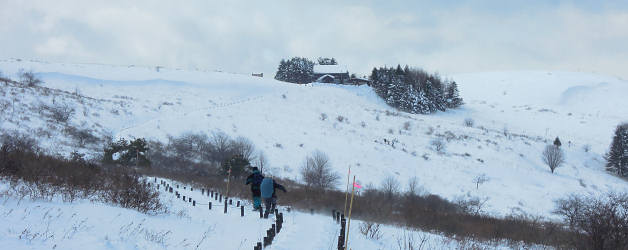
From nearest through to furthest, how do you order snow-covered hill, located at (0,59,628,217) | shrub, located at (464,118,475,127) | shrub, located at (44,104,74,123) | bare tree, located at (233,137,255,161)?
shrub, located at (44,104,74,123) → bare tree, located at (233,137,255,161) → snow-covered hill, located at (0,59,628,217) → shrub, located at (464,118,475,127)

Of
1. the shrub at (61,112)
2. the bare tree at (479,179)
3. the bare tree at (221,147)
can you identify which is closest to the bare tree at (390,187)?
the bare tree at (479,179)

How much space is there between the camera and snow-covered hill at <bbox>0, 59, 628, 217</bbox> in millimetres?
34344

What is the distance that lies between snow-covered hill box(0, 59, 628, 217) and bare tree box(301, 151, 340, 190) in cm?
136

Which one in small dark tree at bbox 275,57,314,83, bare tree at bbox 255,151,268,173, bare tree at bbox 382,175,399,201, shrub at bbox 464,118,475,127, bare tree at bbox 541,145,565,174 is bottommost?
bare tree at bbox 382,175,399,201

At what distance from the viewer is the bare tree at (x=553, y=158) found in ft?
141

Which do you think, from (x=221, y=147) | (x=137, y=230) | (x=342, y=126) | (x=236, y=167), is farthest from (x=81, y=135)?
A: (x=342, y=126)

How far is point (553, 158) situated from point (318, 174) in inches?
1235

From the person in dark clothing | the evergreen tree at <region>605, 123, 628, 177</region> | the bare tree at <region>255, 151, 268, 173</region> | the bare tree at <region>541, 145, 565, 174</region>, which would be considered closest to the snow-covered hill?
the bare tree at <region>255, 151, 268, 173</region>

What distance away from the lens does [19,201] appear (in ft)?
23.5

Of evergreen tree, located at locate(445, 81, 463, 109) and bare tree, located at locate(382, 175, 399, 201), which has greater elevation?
evergreen tree, located at locate(445, 81, 463, 109)

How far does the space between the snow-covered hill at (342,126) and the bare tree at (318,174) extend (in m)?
1.36

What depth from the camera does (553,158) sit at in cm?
4362

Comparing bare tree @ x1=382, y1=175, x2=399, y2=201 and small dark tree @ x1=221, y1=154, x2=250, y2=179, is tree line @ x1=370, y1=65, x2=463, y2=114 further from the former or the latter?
small dark tree @ x1=221, y1=154, x2=250, y2=179

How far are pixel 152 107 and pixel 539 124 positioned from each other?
69.6 meters
